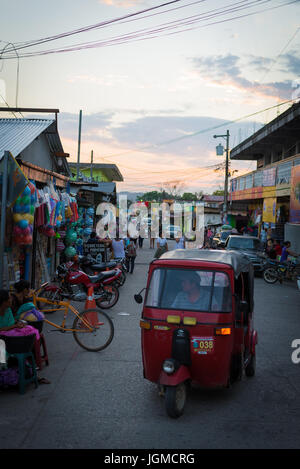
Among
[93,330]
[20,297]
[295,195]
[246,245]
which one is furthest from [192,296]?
[295,195]

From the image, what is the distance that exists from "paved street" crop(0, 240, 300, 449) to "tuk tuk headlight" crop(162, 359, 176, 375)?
21.8 inches

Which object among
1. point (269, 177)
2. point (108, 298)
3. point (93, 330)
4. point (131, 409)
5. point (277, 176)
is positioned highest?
point (269, 177)

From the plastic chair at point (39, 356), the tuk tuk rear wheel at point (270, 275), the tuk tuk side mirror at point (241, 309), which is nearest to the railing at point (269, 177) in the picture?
the tuk tuk rear wheel at point (270, 275)

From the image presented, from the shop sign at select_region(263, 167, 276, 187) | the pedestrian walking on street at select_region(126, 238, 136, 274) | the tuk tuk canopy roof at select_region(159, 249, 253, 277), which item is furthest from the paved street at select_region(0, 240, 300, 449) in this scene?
the shop sign at select_region(263, 167, 276, 187)

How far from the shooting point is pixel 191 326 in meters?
6.06

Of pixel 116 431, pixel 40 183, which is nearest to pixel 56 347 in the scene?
pixel 116 431

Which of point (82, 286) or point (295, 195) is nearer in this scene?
point (82, 286)

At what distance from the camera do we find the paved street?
16.5 ft

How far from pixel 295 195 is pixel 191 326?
1817 cm

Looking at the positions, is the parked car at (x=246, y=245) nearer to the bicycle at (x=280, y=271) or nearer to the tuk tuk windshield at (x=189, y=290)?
the bicycle at (x=280, y=271)

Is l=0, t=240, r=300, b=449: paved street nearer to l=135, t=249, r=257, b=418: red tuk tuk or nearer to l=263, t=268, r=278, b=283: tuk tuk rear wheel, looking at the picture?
l=135, t=249, r=257, b=418: red tuk tuk

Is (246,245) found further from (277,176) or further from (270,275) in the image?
(277,176)

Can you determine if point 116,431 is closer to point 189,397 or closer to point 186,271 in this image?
point 189,397
